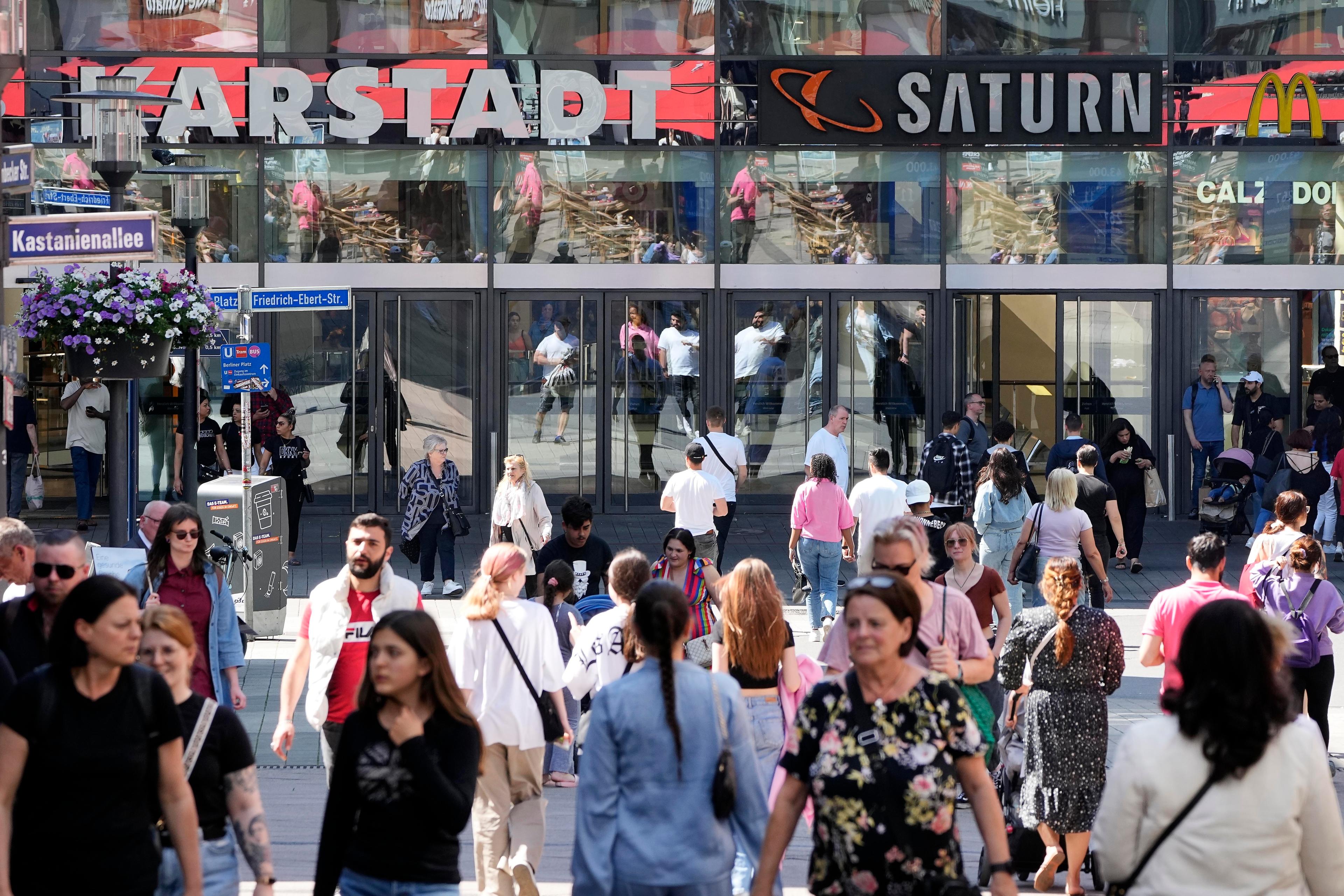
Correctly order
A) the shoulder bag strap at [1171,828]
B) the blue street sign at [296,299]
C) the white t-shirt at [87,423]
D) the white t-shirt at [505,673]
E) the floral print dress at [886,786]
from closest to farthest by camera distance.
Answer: the shoulder bag strap at [1171,828], the floral print dress at [886,786], the white t-shirt at [505,673], the blue street sign at [296,299], the white t-shirt at [87,423]

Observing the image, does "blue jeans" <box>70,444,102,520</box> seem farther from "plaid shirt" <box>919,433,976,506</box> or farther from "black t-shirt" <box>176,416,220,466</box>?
"plaid shirt" <box>919,433,976,506</box>

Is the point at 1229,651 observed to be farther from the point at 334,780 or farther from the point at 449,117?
the point at 449,117

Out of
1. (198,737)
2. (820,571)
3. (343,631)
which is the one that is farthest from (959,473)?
(198,737)

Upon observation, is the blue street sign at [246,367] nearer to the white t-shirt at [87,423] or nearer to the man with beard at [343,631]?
the white t-shirt at [87,423]

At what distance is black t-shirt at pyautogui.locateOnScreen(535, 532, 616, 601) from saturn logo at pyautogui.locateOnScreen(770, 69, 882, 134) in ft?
36.2

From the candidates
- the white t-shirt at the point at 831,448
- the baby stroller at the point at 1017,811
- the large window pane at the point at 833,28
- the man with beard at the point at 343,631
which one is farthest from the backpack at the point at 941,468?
the man with beard at the point at 343,631

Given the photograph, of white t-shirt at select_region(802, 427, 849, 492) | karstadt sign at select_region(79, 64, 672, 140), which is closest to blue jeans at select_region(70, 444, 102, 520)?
karstadt sign at select_region(79, 64, 672, 140)

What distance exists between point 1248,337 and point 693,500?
32.8 ft

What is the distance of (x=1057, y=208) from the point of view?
20953mm

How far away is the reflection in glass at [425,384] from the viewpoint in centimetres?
2048

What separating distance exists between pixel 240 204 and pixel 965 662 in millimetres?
15173

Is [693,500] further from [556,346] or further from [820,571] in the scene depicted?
[556,346]

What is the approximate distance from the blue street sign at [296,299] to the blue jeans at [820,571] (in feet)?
13.9

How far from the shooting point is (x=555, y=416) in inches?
816
